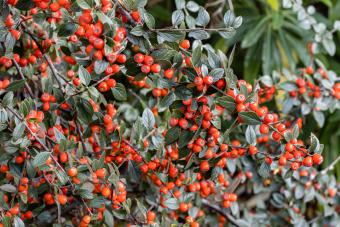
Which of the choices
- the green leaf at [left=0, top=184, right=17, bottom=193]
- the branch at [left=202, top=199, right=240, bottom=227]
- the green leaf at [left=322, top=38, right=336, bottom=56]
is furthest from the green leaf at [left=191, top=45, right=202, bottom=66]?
the green leaf at [left=322, top=38, right=336, bottom=56]

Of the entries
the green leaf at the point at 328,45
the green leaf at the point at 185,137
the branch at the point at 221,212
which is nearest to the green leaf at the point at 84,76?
the green leaf at the point at 185,137

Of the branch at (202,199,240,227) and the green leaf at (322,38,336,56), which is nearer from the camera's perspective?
the branch at (202,199,240,227)

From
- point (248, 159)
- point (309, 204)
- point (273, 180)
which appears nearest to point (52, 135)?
point (248, 159)

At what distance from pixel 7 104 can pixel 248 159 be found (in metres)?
0.82

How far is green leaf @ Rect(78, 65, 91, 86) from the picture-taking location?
1.12m

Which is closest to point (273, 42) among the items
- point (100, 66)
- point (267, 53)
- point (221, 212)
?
point (267, 53)

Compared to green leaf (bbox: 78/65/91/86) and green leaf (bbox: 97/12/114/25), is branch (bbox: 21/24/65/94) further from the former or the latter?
green leaf (bbox: 97/12/114/25)

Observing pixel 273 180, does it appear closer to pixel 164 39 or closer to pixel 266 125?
pixel 266 125

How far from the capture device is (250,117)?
1.10 metres

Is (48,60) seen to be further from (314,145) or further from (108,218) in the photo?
(314,145)

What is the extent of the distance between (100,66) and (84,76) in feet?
0.18

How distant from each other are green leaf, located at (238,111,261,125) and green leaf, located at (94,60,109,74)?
30cm

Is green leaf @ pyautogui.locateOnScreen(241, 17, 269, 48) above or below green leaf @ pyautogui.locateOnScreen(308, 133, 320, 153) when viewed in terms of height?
below

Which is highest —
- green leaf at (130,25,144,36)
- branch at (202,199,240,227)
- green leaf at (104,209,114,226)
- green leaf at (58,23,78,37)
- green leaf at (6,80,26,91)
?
green leaf at (130,25,144,36)
